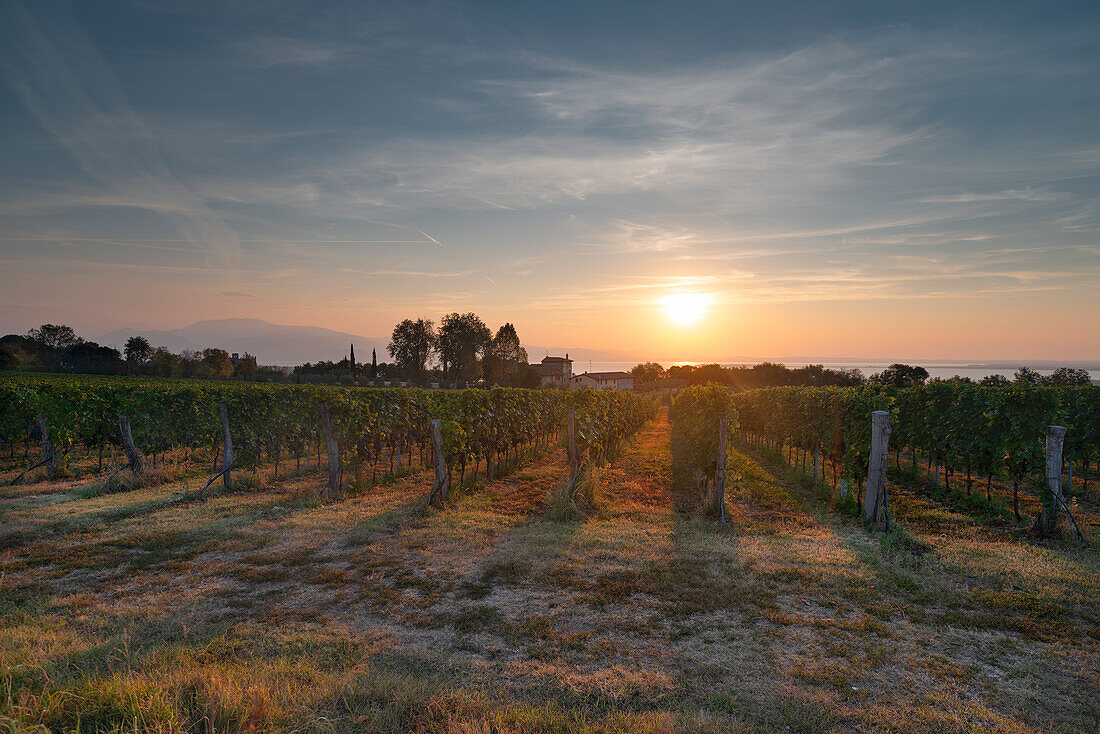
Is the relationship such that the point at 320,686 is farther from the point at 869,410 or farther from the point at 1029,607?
the point at 869,410

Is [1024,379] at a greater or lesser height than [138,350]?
lesser

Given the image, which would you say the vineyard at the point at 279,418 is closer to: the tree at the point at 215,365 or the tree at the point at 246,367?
the tree at the point at 215,365

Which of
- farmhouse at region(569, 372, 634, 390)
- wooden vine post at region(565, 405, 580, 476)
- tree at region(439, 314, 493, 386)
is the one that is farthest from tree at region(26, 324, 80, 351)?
wooden vine post at region(565, 405, 580, 476)

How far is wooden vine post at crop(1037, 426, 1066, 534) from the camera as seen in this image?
755 centimetres

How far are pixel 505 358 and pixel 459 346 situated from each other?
8.10m

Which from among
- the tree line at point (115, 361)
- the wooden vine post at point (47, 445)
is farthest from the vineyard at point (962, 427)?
the tree line at point (115, 361)

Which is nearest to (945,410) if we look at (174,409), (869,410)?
(869,410)

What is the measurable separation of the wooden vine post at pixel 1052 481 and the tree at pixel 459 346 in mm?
76414

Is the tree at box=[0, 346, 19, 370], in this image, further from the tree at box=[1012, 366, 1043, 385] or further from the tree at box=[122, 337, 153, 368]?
the tree at box=[1012, 366, 1043, 385]

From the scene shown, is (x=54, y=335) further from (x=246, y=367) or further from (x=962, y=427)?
(x=962, y=427)

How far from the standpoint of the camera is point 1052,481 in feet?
24.8

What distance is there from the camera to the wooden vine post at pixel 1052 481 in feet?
24.8

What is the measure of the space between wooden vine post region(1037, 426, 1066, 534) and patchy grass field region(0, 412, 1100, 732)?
555mm

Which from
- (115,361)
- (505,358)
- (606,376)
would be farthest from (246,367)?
(606,376)
